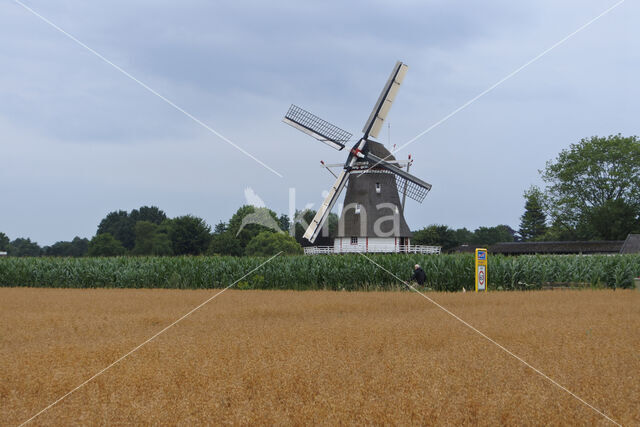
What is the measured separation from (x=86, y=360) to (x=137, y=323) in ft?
16.8

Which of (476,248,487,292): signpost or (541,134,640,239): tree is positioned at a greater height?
(541,134,640,239): tree

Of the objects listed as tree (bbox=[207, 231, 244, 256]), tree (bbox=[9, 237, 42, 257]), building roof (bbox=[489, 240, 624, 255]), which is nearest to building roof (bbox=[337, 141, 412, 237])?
building roof (bbox=[489, 240, 624, 255])

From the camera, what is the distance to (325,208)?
36.0 metres

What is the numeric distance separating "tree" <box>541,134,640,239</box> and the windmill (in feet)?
102

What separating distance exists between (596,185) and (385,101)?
113 ft

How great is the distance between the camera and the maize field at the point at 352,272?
26141 mm

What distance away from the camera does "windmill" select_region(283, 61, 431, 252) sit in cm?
3588

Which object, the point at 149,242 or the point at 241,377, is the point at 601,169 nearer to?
the point at 149,242

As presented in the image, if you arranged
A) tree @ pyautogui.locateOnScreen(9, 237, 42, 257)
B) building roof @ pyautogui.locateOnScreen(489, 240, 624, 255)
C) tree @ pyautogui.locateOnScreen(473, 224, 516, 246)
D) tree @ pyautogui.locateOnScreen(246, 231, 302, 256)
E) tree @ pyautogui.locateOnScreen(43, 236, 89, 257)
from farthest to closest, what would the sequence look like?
1. tree @ pyautogui.locateOnScreen(9, 237, 42, 257)
2. tree @ pyautogui.locateOnScreen(43, 236, 89, 257)
3. tree @ pyautogui.locateOnScreen(473, 224, 516, 246)
4. tree @ pyautogui.locateOnScreen(246, 231, 302, 256)
5. building roof @ pyautogui.locateOnScreen(489, 240, 624, 255)

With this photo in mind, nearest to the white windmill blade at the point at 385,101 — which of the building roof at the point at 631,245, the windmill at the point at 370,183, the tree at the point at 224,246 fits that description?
the windmill at the point at 370,183

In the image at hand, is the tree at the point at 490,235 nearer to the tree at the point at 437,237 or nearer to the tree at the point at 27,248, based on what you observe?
the tree at the point at 437,237

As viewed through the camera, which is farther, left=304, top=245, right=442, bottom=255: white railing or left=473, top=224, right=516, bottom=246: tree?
left=473, top=224, right=516, bottom=246: tree

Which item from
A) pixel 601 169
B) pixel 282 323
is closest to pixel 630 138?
pixel 601 169

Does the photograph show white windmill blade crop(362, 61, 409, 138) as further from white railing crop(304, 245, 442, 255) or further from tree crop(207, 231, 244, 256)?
tree crop(207, 231, 244, 256)
